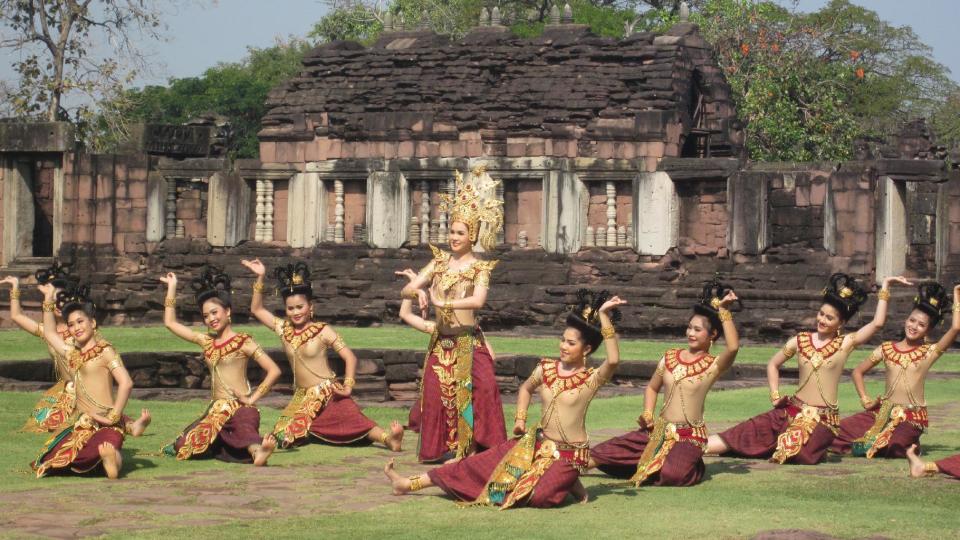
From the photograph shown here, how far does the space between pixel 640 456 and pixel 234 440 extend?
110 inches

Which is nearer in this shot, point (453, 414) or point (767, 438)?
point (767, 438)

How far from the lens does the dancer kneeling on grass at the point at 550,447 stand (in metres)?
9.32

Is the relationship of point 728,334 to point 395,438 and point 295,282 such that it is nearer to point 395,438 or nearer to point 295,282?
point 395,438

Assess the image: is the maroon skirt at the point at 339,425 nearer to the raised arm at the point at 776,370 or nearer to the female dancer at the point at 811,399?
the female dancer at the point at 811,399

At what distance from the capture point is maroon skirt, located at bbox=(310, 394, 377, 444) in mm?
11977

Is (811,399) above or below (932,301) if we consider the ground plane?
below

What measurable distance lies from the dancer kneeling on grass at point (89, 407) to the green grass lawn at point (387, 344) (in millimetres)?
7191

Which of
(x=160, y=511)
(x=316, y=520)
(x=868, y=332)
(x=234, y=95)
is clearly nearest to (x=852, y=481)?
(x=868, y=332)

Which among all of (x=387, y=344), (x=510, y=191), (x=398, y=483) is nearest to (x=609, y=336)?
(x=398, y=483)

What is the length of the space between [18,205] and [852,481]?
1831 centimetres

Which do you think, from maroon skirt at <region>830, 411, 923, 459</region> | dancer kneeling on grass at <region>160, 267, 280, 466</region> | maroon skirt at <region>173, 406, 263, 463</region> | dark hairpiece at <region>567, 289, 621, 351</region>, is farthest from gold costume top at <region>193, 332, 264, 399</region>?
maroon skirt at <region>830, 411, 923, 459</region>

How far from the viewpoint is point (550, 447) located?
374 inches

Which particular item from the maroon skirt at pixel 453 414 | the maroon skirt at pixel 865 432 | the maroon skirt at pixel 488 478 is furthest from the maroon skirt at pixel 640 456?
the maroon skirt at pixel 865 432

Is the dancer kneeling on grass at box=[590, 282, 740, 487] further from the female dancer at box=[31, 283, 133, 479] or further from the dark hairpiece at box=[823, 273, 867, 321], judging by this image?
the female dancer at box=[31, 283, 133, 479]
